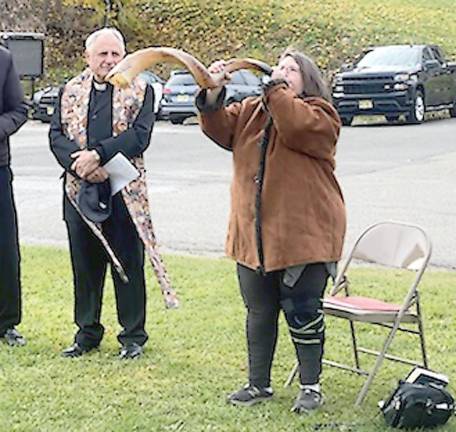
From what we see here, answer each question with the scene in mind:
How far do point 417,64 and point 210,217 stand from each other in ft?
54.2

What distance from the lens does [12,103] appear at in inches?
267

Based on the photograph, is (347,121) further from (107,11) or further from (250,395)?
(250,395)

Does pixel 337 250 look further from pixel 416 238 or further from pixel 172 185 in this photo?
pixel 172 185

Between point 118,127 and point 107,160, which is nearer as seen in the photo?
point 107,160

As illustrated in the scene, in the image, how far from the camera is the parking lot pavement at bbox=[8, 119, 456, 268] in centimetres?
1134

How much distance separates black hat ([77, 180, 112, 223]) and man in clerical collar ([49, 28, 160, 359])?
0.08ft

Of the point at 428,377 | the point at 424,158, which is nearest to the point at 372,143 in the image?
the point at 424,158

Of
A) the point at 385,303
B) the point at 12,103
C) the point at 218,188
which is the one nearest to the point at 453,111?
the point at 218,188

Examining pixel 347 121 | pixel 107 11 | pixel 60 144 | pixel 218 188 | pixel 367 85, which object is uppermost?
pixel 60 144

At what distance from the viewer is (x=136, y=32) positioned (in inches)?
1470

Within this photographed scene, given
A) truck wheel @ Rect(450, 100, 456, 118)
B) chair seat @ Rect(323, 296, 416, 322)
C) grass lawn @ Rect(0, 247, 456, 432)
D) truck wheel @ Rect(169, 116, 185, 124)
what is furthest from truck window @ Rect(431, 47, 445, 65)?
chair seat @ Rect(323, 296, 416, 322)

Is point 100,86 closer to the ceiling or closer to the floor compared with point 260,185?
closer to the ceiling

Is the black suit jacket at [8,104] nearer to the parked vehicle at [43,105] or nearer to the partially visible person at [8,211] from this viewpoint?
the partially visible person at [8,211]

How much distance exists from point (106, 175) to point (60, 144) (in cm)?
35
